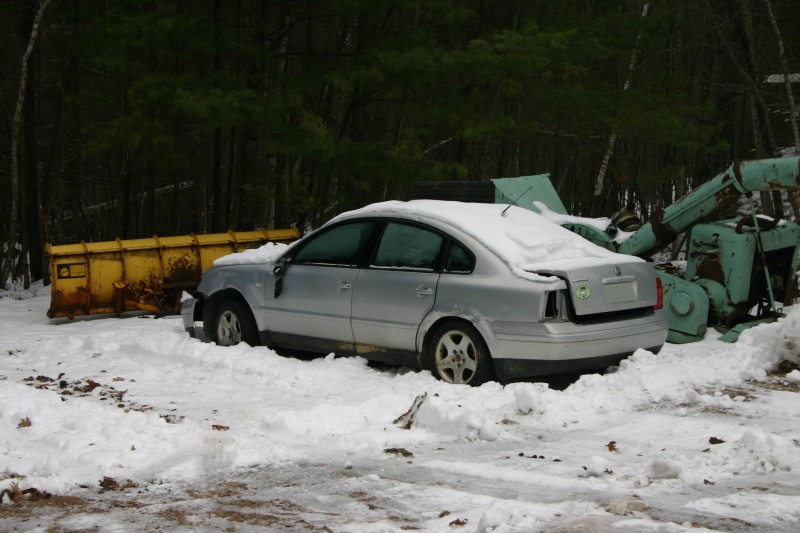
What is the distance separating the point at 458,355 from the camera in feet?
25.3

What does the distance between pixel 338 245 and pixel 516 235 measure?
1.72 m

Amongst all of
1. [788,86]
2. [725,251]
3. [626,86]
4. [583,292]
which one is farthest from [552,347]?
[626,86]

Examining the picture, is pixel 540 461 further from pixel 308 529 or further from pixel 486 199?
pixel 486 199

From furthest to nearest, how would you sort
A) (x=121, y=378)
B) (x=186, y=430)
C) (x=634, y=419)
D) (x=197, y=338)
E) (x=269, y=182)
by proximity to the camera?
(x=269, y=182), (x=197, y=338), (x=121, y=378), (x=634, y=419), (x=186, y=430)

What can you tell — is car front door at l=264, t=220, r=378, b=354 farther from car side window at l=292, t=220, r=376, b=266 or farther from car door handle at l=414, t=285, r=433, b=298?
car door handle at l=414, t=285, r=433, b=298

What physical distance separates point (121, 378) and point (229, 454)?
2.85 meters

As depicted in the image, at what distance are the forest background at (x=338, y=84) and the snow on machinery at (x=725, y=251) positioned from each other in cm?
750

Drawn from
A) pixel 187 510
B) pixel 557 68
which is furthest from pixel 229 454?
pixel 557 68

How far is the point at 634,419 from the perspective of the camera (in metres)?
6.63

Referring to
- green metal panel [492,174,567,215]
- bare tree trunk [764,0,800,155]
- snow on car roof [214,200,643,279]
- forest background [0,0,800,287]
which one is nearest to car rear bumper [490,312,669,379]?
snow on car roof [214,200,643,279]

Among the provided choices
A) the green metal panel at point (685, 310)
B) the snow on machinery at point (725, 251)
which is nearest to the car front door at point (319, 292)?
the snow on machinery at point (725, 251)

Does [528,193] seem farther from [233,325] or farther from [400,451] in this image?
[400,451]

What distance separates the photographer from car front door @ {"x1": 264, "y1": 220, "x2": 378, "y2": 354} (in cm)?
859

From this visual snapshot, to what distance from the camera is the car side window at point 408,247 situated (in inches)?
321
